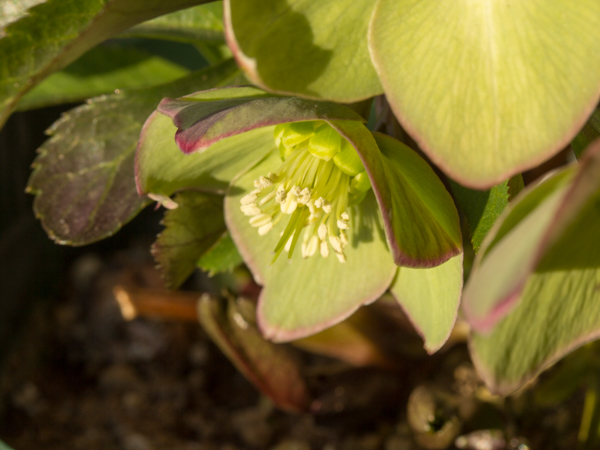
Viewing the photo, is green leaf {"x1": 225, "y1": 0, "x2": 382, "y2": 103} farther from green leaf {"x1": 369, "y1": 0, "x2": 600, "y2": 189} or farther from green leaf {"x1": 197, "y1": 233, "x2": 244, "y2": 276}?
green leaf {"x1": 197, "y1": 233, "x2": 244, "y2": 276}

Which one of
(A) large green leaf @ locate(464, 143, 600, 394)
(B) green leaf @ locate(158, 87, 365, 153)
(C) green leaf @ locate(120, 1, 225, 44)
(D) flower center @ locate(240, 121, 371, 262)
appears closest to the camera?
(A) large green leaf @ locate(464, 143, 600, 394)

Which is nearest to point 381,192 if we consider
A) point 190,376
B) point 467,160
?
point 467,160

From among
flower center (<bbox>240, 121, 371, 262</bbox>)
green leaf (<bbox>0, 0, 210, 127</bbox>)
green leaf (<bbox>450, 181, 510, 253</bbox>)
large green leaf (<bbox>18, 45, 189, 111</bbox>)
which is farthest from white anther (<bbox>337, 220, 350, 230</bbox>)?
large green leaf (<bbox>18, 45, 189, 111</bbox>)

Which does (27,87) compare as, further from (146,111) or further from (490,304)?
(490,304)

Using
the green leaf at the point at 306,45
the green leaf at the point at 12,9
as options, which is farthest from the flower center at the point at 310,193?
the green leaf at the point at 12,9

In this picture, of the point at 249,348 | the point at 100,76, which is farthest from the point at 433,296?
the point at 100,76

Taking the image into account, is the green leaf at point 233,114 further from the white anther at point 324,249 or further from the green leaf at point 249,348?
the green leaf at point 249,348
